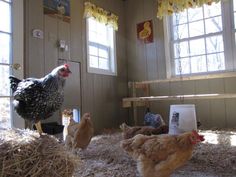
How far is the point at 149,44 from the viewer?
4707 mm

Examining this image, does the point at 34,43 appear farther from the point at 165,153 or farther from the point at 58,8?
the point at 165,153

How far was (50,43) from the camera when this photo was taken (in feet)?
11.0

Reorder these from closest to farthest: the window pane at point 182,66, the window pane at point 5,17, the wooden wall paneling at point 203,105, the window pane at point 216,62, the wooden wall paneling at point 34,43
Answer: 1. the window pane at point 5,17
2. the wooden wall paneling at point 34,43
3. the window pane at point 216,62
4. the wooden wall paneling at point 203,105
5. the window pane at point 182,66

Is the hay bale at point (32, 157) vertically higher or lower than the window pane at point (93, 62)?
lower

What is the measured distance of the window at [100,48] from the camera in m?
4.16

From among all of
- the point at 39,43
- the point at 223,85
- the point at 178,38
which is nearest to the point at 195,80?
the point at 223,85

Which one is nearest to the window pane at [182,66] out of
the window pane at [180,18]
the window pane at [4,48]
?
the window pane at [180,18]

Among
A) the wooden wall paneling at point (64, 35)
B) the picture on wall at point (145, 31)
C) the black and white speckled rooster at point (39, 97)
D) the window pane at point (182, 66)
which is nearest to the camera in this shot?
the black and white speckled rooster at point (39, 97)

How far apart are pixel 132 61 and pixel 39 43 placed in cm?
225

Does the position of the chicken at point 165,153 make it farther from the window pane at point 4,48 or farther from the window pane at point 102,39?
the window pane at point 102,39

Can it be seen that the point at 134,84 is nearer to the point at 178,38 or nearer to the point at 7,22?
the point at 178,38

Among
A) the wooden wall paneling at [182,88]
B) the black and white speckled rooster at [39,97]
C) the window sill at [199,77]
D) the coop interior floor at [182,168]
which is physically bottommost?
the coop interior floor at [182,168]

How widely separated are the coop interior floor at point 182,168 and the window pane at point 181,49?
1.98m

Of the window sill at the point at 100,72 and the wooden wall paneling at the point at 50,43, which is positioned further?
the window sill at the point at 100,72
